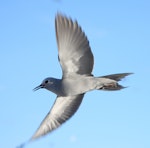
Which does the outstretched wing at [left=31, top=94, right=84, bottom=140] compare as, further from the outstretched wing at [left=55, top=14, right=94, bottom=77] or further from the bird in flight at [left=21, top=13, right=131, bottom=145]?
the outstretched wing at [left=55, top=14, right=94, bottom=77]

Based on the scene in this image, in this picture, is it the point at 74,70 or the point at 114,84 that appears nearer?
the point at 114,84

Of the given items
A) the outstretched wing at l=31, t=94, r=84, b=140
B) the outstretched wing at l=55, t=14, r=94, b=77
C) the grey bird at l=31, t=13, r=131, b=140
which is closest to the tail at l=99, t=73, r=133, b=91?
the grey bird at l=31, t=13, r=131, b=140

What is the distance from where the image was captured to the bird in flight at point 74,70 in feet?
23.5

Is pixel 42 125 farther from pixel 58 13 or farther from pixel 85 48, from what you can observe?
pixel 58 13

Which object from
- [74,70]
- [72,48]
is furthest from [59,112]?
[72,48]

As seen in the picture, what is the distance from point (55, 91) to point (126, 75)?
1675mm

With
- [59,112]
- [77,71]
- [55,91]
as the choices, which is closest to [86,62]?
[77,71]

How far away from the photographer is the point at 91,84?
23.6 feet

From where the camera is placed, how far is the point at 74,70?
7684mm

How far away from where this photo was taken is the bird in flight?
282 inches

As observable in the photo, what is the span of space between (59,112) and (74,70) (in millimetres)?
1509

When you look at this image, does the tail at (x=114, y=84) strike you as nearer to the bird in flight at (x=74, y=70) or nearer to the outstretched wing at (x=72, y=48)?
the bird in flight at (x=74, y=70)

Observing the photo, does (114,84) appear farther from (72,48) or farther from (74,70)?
(72,48)

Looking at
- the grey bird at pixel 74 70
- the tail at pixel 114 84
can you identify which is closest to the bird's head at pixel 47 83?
the grey bird at pixel 74 70
